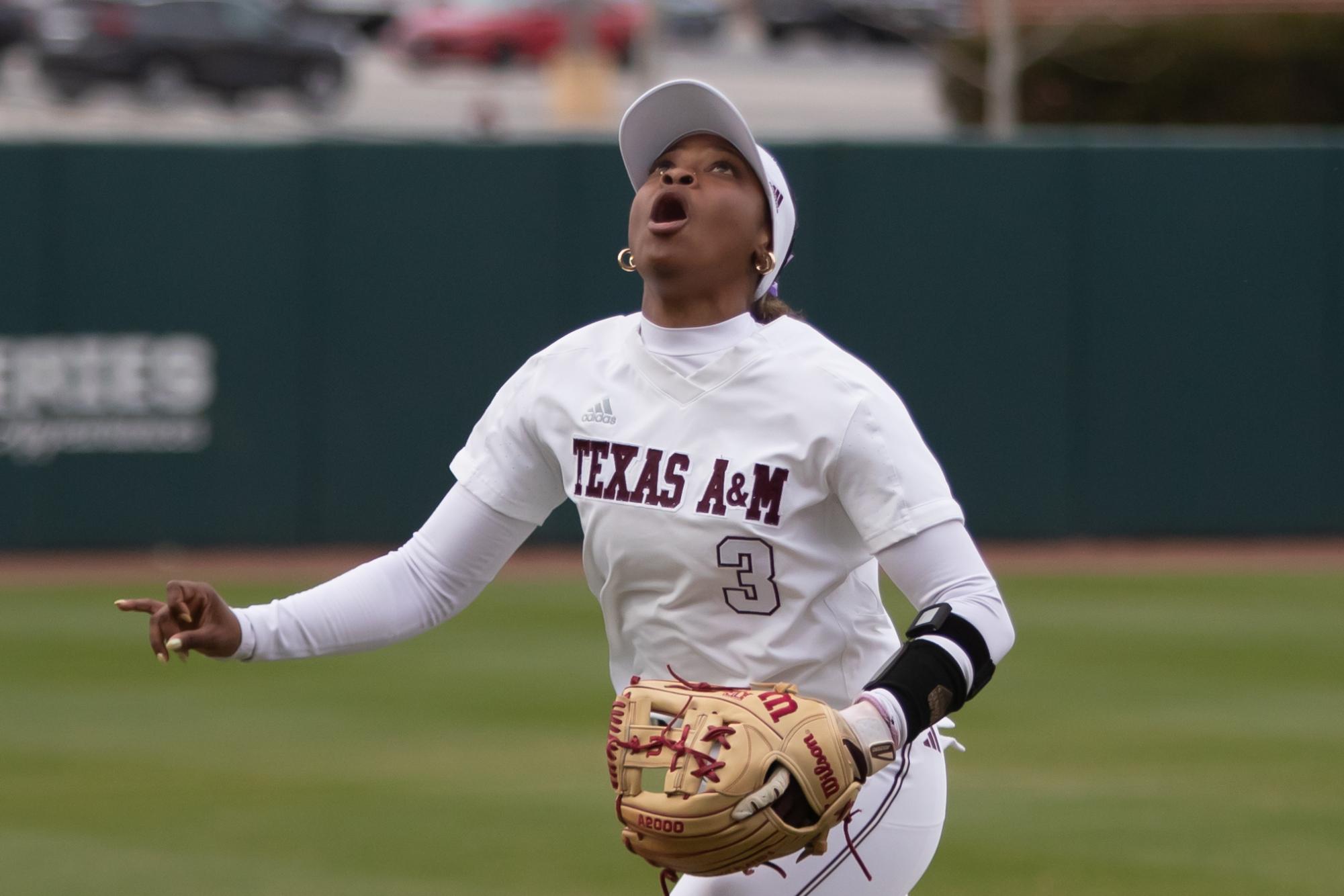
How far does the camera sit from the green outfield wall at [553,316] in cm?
1380

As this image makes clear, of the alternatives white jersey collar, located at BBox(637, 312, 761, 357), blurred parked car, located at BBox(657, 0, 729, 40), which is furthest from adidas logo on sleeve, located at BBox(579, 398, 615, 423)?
blurred parked car, located at BBox(657, 0, 729, 40)

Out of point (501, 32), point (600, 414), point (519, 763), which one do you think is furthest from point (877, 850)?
point (501, 32)

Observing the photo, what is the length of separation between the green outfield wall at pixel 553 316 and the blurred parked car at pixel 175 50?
630 inches

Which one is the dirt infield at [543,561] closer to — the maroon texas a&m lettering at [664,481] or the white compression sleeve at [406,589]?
the white compression sleeve at [406,589]

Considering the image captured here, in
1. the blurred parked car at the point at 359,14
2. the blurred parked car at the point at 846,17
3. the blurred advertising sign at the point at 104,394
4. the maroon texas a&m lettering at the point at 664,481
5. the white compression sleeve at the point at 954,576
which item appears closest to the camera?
the white compression sleeve at the point at 954,576

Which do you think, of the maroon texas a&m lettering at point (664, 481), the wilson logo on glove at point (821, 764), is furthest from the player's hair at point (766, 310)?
the wilson logo on glove at point (821, 764)

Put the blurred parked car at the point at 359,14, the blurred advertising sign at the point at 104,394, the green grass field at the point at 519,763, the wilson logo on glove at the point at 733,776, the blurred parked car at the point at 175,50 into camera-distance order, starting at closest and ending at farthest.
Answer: the wilson logo on glove at the point at 733,776
the green grass field at the point at 519,763
the blurred advertising sign at the point at 104,394
the blurred parked car at the point at 175,50
the blurred parked car at the point at 359,14

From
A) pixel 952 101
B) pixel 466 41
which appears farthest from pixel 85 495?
pixel 466 41

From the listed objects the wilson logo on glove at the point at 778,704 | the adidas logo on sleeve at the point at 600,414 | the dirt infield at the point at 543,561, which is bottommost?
the dirt infield at the point at 543,561

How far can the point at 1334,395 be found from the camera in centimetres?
1480

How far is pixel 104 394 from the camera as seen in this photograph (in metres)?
13.8

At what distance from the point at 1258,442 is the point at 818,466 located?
12272mm

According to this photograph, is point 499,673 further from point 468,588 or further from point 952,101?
point 952,101

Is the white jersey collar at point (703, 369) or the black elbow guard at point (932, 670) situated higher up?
the white jersey collar at point (703, 369)
